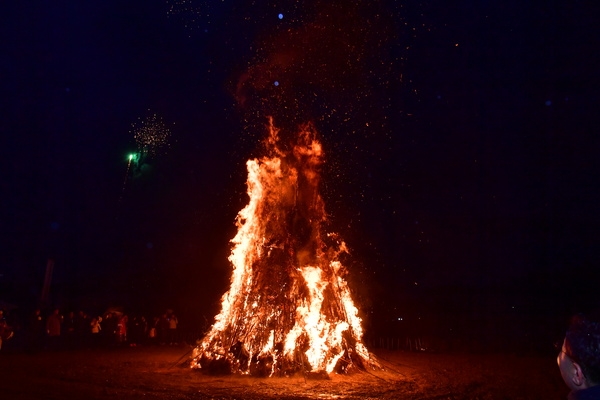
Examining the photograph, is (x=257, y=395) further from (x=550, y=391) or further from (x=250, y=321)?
(x=550, y=391)

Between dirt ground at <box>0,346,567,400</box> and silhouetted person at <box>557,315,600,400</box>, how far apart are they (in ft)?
29.8

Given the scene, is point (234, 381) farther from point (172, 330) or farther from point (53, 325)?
point (172, 330)

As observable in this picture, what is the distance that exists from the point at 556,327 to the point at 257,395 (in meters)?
15.7

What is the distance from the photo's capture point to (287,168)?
50.9 feet

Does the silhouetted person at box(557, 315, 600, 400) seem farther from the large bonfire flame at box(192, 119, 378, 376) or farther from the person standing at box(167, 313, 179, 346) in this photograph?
the person standing at box(167, 313, 179, 346)

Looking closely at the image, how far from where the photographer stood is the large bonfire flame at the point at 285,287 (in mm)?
13391

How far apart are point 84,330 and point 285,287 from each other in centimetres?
910

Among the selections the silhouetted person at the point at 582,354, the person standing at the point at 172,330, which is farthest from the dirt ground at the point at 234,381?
the silhouetted person at the point at 582,354

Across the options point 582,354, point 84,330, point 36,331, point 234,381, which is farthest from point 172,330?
point 582,354

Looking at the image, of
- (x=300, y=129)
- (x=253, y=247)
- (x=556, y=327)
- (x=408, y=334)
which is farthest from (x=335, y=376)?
(x=556, y=327)

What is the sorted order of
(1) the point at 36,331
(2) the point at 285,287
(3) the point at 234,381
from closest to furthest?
(3) the point at 234,381 → (2) the point at 285,287 → (1) the point at 36,331

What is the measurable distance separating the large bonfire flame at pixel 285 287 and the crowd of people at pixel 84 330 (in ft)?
19.0

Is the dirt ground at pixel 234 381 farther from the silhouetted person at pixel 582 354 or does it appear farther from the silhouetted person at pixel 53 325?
the silhouetted person at pixel 582 354

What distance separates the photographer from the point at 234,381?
12242 millimetres
